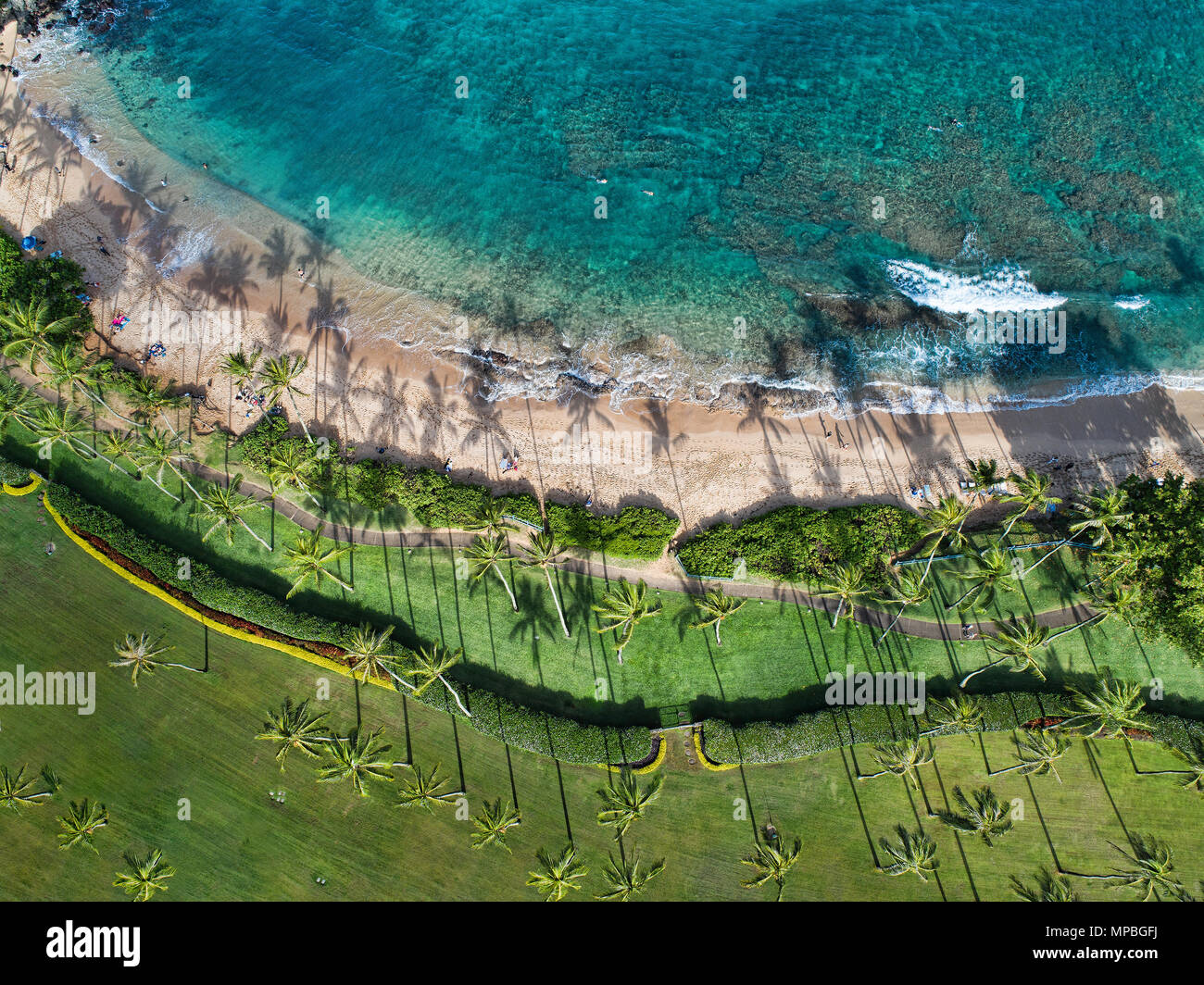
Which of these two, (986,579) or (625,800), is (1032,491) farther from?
(625,800)

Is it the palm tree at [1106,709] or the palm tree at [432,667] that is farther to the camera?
the palm tree at [432,667]

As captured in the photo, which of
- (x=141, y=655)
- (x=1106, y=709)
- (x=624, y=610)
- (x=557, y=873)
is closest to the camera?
(x=557, y=873)

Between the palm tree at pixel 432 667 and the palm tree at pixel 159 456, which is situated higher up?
the palm tree at pixel 159 456

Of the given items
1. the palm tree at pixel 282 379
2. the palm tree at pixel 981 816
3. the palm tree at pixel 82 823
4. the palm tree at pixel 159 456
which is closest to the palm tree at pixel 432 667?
the palm tree at pixel 282 379

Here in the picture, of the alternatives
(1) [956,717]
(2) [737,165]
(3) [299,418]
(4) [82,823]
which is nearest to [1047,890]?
(1) [956,717]

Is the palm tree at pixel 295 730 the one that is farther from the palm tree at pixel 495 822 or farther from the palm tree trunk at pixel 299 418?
the palm tree trunk at pixel 299 418

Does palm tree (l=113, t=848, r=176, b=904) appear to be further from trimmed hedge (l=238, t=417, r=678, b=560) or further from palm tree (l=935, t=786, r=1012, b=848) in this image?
palm tree (l=935, t=786, r=1012, b=848)

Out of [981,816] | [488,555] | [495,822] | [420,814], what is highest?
[488,555]
